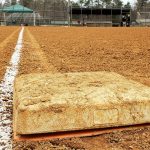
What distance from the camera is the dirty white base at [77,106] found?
243cm

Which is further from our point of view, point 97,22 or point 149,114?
point 97,22

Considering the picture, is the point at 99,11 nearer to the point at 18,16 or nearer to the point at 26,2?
the point at 18,16

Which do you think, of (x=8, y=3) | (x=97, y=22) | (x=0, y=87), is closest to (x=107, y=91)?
(x=0, y=87)

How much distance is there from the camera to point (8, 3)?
251 feet

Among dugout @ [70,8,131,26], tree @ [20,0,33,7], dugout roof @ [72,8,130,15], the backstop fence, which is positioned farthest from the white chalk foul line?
tree @ [20,0,33,7]

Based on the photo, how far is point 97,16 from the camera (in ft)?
186

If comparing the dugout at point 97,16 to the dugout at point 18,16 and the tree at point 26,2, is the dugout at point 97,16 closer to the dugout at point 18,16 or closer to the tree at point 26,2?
the dugout at point 18,16

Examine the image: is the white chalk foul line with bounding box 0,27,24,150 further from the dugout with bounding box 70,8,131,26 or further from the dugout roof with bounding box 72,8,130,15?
the dugout roof with bounding box 72,8,130,15

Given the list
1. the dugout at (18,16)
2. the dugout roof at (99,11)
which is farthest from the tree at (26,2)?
the dugout roof at (99,11)

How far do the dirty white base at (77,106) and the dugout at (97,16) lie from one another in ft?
175

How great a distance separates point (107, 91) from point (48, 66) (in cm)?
291

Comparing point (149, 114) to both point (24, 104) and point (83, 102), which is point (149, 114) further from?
point (24, 104)

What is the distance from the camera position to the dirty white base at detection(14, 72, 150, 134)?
243 centimetres

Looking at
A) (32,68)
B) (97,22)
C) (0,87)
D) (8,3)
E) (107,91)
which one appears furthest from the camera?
(8,3)
